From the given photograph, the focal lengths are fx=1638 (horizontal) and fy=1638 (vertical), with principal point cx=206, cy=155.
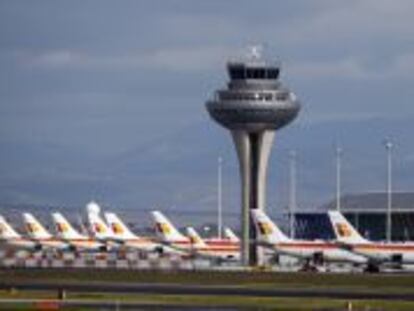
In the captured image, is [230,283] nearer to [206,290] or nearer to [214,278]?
[214,278]

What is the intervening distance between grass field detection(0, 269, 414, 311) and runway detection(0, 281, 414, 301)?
15.1 feet

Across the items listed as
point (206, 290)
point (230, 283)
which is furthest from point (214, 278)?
point (206, 290)

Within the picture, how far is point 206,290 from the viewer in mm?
129625

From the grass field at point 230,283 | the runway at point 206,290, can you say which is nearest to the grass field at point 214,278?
the grass field at point 230,283

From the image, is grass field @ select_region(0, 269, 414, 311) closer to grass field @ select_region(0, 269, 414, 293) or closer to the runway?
grass field @ select_region(0, 269, 414, 293)

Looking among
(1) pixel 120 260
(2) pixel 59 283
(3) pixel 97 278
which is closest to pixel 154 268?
(1) pixel 120 260

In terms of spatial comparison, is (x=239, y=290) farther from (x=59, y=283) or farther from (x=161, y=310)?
(x=161, y=310)

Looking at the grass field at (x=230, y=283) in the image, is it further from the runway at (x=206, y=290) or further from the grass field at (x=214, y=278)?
the runway at (x=206, y=290)

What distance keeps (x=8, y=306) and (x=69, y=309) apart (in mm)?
4574

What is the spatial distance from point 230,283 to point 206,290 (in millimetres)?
18772

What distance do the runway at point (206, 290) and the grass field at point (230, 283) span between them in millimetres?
4597

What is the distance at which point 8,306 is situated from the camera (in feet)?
327

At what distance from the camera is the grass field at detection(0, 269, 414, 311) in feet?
351

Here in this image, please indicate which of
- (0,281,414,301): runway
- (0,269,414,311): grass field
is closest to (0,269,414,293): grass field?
(0,269,414,311): grass field
